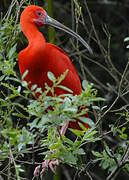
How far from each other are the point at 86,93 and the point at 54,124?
→ 0.88ft

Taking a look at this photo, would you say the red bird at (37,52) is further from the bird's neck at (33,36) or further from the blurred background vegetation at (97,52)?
the blurred background vegetation at (97,52)

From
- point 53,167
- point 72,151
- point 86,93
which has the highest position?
point 86,93

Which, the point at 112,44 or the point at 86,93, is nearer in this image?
the point at 86,93

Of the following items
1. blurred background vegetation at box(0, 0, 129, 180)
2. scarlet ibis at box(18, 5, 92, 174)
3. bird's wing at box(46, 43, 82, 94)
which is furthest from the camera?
blurred background vegetation at box(0, 0, 129, 180)

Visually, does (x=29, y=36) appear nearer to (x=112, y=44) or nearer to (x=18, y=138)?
(x=18, y=138)

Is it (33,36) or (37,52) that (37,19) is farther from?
(37,52)

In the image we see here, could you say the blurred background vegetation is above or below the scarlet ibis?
below

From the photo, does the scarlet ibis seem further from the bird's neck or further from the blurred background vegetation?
the blurred background vegetation

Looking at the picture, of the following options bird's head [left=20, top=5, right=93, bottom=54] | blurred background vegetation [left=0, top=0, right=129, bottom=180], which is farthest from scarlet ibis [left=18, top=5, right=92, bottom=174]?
blurred background vegetation [left=0, top=0, right=129, bottom=180]

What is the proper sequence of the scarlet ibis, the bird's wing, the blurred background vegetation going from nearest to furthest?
the scarlet ibis, the bird's wing, the blurred background vegetation

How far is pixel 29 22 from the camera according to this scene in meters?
A: 3.98

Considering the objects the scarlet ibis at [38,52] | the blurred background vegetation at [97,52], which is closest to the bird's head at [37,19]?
the scarlet ibis at [38,52]

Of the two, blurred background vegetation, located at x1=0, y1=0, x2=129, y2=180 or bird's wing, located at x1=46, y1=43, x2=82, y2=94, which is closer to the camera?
bird's wing, located at x1=46, y1=43, x2=82, y2=94

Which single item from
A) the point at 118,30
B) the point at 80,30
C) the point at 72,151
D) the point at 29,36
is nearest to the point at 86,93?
the point at 72,151
